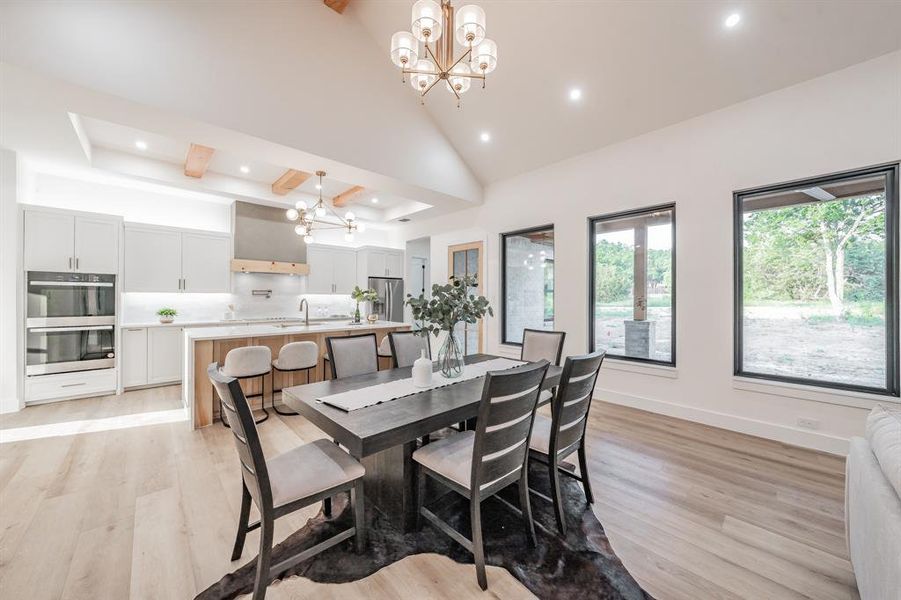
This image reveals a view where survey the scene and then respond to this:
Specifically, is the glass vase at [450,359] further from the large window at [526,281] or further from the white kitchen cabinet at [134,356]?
the white kitchen cabinet at [134,356]

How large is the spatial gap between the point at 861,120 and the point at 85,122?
7.12m

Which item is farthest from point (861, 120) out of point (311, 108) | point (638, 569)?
point (311, 108)

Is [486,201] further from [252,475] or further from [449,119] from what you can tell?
[252,475]

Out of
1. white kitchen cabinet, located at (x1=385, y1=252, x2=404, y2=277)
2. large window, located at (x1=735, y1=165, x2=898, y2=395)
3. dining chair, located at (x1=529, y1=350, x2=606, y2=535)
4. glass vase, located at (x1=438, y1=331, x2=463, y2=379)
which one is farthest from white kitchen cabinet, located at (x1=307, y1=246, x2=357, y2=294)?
large window, located at (x1=735, y1=165, x2=898, y2=395)

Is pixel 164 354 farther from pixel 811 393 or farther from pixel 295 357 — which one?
pixel 811 393

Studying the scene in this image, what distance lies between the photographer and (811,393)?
2945mm

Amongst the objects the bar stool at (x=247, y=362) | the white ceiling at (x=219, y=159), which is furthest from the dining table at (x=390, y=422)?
the white ceiling at (x=219, y=159)

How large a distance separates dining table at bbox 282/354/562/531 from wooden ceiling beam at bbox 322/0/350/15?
379cm

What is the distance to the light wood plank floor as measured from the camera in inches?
61.6

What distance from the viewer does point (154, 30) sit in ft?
8.79

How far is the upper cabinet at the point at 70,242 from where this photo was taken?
4.02 metres

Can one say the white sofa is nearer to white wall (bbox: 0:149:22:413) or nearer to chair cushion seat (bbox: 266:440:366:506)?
chair cushion seat (bbox: 266:440:366:506)

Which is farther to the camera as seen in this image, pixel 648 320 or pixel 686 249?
pixel 648 320

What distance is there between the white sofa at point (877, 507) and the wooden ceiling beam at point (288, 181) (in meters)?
5.33
